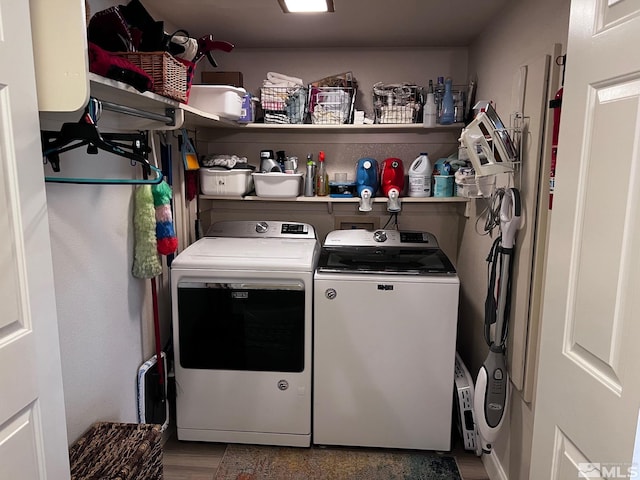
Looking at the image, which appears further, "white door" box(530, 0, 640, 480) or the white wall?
the white wall

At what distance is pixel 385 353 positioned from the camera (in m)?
2.36

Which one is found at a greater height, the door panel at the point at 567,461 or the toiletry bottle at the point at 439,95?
the toiletry bottle at the point at 439,95

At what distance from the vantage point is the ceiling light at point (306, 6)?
208cm

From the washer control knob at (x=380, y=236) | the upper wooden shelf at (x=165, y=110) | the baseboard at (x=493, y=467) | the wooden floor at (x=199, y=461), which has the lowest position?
the wooden floor at (x=199, y=461)

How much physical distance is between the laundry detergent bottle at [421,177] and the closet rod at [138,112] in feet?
4.84

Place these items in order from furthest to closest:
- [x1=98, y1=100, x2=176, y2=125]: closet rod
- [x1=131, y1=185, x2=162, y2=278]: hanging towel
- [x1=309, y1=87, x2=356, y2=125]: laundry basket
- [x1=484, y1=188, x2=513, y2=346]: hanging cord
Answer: [x1=309, y1=87, x2=356, y2=125]: laundry basket, [x1=131, y1=185, x2=162, y2=278]: hanging towel, [x1=484, y1=188, x2=513, y2=346]: hanging cord, [x1=98, y1=100, x2=176, y2=125]: closet rod

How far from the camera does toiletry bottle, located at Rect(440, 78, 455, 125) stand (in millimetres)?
2613

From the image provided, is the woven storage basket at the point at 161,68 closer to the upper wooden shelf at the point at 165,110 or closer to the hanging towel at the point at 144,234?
the upper wooden shelf at the point at 165,110

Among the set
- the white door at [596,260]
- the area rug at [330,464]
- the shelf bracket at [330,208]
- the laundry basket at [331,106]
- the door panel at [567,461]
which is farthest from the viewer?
the shelf bracket at [330,208]

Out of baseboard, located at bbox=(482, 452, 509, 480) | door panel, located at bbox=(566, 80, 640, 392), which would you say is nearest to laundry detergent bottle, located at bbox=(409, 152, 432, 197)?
baseboard, located at bbox=(482, 452, 509, 480)

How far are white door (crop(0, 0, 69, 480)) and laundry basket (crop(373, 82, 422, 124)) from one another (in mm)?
2002

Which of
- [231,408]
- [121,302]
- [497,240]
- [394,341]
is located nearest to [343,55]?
[497,240]

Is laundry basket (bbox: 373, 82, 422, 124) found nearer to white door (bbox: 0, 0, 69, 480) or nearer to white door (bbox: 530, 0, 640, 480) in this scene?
white door (bbox: 530, 0, 640, 480)

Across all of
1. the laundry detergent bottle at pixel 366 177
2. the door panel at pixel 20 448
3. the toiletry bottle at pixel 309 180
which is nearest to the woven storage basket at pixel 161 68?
the door panel at pixel 20 448
